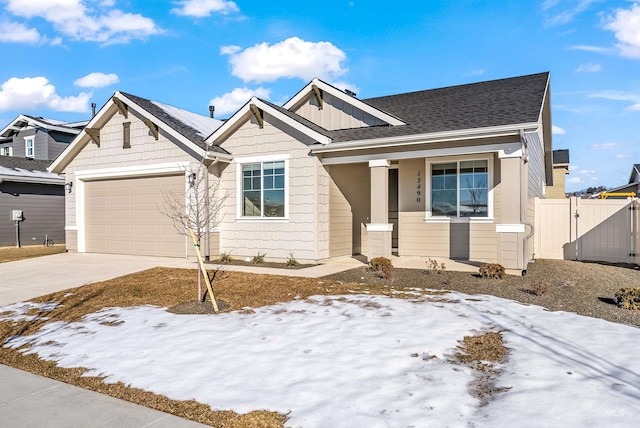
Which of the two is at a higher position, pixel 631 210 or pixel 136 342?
pixel 631 210

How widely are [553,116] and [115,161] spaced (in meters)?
15.9

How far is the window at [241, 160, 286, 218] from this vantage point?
12586 millimetres

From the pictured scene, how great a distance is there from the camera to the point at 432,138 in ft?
34.1

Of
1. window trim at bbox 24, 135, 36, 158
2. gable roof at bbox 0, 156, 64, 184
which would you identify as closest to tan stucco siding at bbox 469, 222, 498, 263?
gable roof at bbox 0, 156, 64, 184

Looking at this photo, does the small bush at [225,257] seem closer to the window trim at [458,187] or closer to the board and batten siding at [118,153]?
the board and batten siding at [118,153]

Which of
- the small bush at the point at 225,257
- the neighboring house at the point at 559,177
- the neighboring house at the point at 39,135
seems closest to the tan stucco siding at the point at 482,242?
the small bush at the point at 225,257

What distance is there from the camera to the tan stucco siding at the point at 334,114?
1316cm

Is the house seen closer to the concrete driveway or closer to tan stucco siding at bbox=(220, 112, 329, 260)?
tan stucco siding at bbox=(220, 112, 329, 260)

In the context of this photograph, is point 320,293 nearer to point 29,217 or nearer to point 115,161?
point 115,161

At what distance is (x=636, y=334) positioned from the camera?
5.19m

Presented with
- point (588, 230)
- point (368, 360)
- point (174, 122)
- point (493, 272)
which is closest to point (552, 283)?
point (493, 272)

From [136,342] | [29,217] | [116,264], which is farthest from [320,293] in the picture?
[29,217]

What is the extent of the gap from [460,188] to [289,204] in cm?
493

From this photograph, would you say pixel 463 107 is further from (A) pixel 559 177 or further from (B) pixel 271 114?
(A) pixel 559 177
